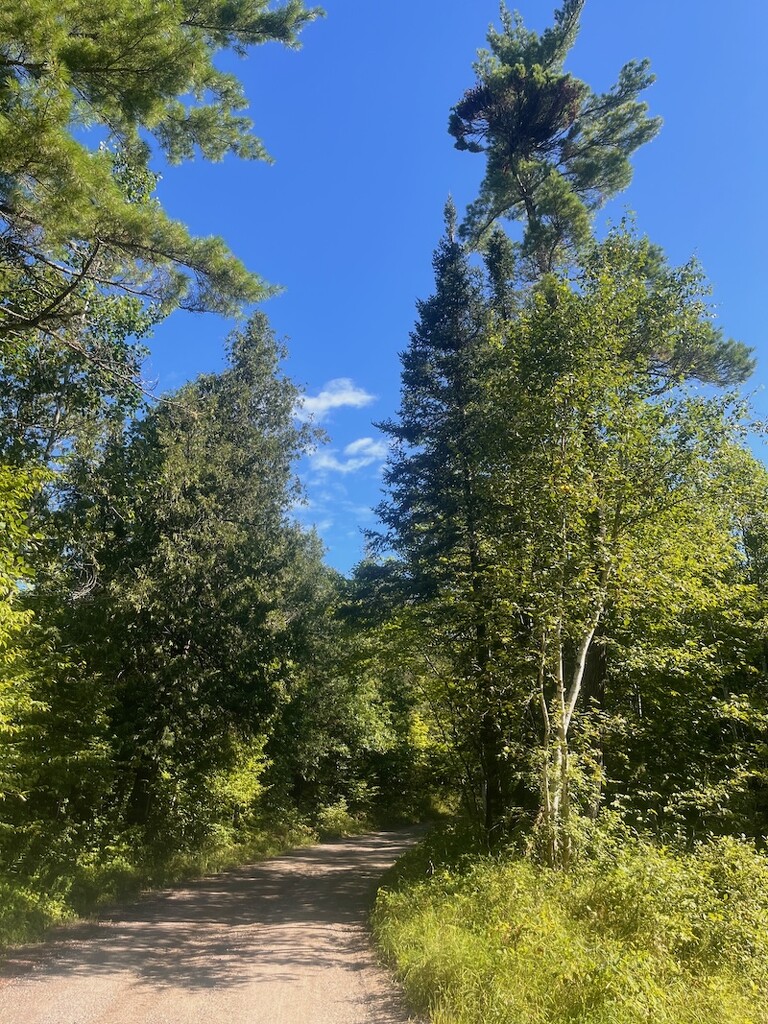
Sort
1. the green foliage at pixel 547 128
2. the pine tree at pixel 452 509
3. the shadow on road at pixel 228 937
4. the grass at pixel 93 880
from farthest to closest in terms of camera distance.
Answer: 1. the green foliage at pixel 547 128
2. the pine tree at pixel 452 509
3. the grass at pixel 93 880
4. the shadow on road at pixel 228 937

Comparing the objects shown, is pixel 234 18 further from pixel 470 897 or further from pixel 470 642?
pixel 470 897

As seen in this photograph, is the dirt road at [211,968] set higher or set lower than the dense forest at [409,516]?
lower

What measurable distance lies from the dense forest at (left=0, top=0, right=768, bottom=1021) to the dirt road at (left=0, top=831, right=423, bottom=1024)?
1325mm

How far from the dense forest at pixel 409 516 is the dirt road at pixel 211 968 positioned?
4.35 feet

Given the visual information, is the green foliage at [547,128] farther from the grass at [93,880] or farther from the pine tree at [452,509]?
the grass at [93,880]

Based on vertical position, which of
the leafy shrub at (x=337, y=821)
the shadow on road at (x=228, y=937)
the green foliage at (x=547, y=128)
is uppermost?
the green foliage at (x=547, y=128)

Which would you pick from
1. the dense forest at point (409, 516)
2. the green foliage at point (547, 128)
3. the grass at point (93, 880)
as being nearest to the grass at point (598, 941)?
the dense forest at point (409, 516)

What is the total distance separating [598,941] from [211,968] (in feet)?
14.7

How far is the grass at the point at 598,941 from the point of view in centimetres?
455

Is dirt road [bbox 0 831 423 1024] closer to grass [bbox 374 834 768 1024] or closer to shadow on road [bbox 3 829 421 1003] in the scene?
shadow on road [bbox 3 829 421 1003]

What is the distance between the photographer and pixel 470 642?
11992 mm

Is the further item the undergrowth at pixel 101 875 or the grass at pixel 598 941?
the undergrowth at pixel 101 875

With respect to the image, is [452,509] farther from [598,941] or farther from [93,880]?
[93,880]

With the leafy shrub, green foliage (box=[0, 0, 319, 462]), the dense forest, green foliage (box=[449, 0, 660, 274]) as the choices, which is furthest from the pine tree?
the leafy shrub
